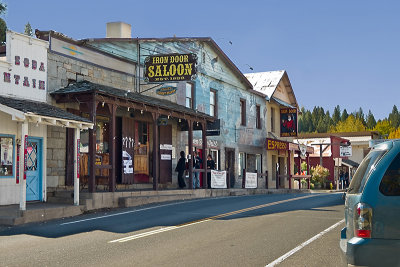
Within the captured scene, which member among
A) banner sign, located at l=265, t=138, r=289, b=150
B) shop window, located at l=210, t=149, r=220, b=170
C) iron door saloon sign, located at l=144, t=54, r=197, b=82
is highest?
iron door saloon sign, located at l=144, t=54, r=197, b=82

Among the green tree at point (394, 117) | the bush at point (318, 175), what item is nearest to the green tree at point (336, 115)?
the green tree at point (394, 117)

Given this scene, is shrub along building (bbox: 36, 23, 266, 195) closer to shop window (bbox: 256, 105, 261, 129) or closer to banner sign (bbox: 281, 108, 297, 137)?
shop window (bbox: 256, 105, 261, 129)

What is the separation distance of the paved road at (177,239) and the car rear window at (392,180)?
2821mm

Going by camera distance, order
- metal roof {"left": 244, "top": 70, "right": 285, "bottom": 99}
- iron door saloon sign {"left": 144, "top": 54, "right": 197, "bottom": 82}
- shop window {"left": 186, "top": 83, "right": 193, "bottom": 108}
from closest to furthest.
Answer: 1. iron door saloon sign {"left": 144, "top": 54, "right": 197, "bottom": 82}
2. shop window {"left": 186, "top": 83, "right": 193, "bottom": 108}
3. metal roof {"left": 244, "top": 70, "right": 285, "bottom": 99}

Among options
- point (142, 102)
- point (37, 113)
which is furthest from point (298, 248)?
point (142, 102)

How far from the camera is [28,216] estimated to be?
1263 cm

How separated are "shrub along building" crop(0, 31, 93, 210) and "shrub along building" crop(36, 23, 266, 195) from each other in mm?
643

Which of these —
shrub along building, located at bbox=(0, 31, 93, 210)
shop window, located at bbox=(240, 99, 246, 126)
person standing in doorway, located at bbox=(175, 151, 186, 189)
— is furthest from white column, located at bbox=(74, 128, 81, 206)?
shop window, located at bbox=(240, 99, 246, 126)

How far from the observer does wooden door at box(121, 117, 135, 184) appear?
19891mm

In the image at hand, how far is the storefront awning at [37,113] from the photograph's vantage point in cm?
1314

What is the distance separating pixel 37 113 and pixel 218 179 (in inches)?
483

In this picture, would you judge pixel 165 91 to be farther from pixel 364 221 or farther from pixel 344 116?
pixel 344 116

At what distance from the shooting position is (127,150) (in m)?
20.1

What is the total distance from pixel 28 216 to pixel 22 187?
0.85 metres
